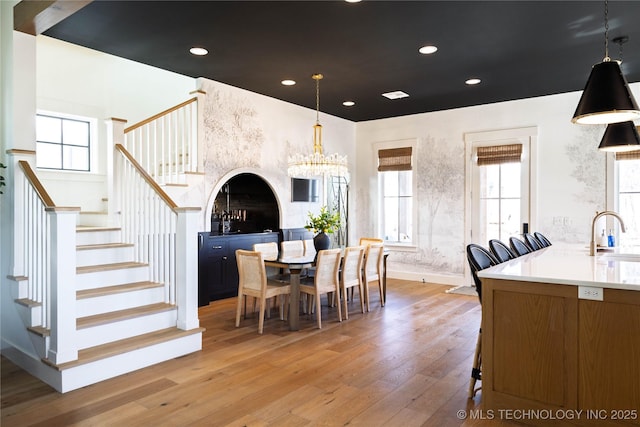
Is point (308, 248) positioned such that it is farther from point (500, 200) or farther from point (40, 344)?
point (40, 344)

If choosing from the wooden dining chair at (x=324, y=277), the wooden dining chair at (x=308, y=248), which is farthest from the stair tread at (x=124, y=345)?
the wooden dining chair at (x=308, y=248)

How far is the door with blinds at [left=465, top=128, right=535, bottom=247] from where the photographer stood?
6.67 metres

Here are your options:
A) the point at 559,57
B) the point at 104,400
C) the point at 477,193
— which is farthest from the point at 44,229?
the point at 477,193

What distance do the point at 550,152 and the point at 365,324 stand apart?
3991mm

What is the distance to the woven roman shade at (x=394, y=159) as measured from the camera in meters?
7.86

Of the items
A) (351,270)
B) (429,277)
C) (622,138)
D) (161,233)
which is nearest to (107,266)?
(161,233)

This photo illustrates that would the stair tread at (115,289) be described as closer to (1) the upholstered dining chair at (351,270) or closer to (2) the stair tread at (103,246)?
(2) the stair tread at (103,246)

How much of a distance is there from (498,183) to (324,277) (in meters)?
3.79

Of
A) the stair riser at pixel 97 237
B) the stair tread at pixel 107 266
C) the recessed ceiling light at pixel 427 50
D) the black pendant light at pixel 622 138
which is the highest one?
the recessed ceiling light at pixel 427 50

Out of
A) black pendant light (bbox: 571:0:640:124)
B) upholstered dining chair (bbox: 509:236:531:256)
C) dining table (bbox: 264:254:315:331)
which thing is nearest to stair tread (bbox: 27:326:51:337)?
dining table (bbox: 264:254:315:331)

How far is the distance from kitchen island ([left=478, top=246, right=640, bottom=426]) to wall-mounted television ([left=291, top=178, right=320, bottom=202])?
15.9 ft

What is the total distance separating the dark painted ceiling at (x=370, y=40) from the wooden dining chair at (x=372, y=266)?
7.41 ft

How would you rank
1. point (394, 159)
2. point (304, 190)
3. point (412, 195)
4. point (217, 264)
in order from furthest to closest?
point (394, 159) < point (412, 195) < point (304, 190) < point (217, 264)

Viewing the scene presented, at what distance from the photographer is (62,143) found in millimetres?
6172
